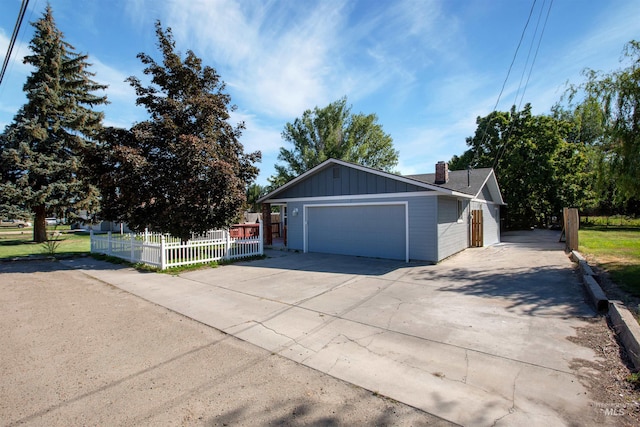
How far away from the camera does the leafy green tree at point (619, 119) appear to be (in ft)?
24.6

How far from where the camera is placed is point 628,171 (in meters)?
7.49

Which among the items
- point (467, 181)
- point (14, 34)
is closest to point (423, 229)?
point (467, 181)

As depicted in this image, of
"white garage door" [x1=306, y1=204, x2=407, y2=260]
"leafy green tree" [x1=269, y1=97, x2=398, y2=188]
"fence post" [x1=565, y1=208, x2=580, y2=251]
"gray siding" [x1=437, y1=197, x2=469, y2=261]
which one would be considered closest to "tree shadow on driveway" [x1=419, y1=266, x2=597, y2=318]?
"gray siding" [x1=437, y1=197, x2=469, y2=261]

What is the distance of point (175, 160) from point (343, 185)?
602 centimetres

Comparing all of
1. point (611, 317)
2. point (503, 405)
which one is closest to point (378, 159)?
point (611, 317)

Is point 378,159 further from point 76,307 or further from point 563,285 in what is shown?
point 76,307

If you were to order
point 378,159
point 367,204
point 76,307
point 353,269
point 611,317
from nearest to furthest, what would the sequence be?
point 611,317, point 76,307, point 353,269, point 367,204, point 378,159

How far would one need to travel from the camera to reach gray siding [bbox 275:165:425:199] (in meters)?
11.0

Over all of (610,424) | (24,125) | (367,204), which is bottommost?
(610,424)

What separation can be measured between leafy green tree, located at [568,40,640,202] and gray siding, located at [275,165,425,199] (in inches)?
188

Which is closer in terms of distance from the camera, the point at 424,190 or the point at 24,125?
the point at 424,190

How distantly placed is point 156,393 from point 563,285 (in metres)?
8.26

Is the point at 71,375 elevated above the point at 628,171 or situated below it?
below

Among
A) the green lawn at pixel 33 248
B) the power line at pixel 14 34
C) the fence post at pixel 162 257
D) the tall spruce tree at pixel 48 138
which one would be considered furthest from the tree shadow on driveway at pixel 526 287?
the tall spruce tree at pixel 48 138
